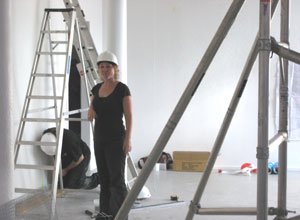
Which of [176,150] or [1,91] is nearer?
[1,91]

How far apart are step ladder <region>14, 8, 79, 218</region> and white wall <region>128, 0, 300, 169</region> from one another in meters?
2.30

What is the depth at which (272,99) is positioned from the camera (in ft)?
24.6

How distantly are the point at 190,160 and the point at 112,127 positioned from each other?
150 inches

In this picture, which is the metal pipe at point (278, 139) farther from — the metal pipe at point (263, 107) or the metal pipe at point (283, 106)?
the metal pipe at point (263, 107)

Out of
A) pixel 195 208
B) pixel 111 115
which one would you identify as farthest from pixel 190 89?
pixel 111 115

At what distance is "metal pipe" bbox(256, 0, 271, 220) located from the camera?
1.83m

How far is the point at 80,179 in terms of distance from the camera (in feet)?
17.9

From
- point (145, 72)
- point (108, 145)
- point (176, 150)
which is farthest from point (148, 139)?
point (108, 145)

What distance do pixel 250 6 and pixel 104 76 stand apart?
14.5 feet

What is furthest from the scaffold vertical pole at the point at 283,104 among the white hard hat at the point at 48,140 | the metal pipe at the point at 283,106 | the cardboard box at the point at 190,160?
the cardboard box at the point at 190,160

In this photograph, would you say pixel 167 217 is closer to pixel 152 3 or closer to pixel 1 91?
pixel 1 91

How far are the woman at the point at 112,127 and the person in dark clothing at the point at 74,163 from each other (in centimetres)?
147

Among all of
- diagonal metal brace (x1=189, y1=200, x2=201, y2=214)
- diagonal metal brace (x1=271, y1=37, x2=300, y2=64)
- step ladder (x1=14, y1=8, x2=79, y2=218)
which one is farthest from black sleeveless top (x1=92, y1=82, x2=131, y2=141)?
diagonal metal brace (x1=271, y1=37, x2=300, y2=64)

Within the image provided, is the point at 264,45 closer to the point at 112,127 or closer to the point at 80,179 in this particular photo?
the point at 112,127
